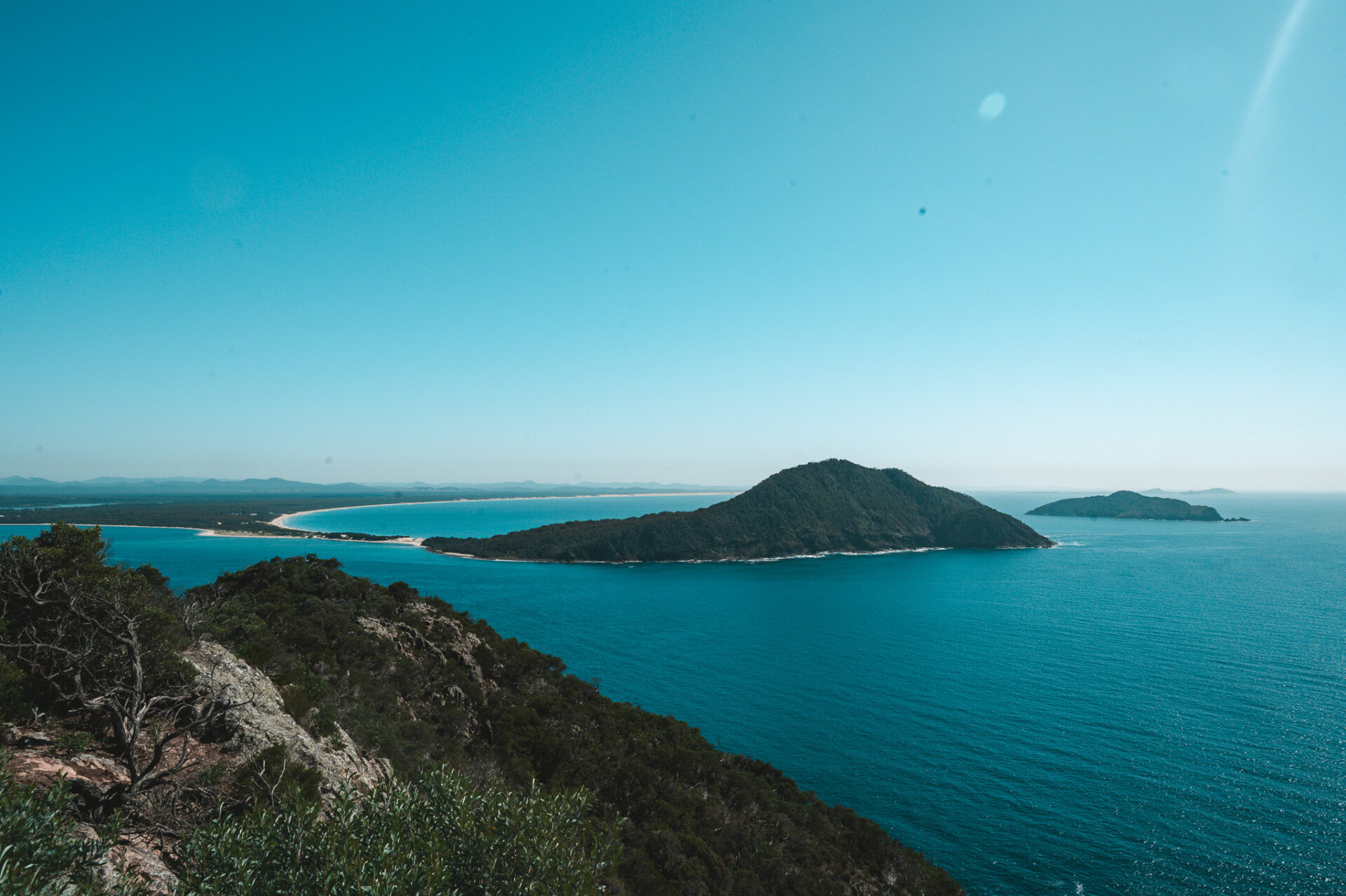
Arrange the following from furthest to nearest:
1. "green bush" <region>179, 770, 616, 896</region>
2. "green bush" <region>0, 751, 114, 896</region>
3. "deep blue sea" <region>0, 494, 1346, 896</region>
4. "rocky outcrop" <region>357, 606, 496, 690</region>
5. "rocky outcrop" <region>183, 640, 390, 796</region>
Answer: "rocky outcrop" <region>357, 606, 496, 690</region>, "deep blue sea" <region>0, 494, 1346, 896</region>, "rocky outcrop" <region>183, 640, 390, 796</region>, "green bush" <region>179, 770, 616, 896</region>, "green bush" <region>0, 751, 114, 896</region>

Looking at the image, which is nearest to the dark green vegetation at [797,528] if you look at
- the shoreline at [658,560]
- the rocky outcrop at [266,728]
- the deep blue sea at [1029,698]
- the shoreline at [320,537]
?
the shoreline at [658,560]

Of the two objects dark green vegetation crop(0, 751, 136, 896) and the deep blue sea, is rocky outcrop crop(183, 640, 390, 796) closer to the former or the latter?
dark green vegetation crop(0, 751, 136, 896)

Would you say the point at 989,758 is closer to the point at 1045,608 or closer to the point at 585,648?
the point at 585,648

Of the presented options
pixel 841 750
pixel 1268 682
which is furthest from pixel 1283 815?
pixel 1268 682

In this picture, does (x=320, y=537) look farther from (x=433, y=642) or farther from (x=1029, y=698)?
(x=1029, y=698)

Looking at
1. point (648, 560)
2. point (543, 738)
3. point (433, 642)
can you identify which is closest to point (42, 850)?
point (543, 738)

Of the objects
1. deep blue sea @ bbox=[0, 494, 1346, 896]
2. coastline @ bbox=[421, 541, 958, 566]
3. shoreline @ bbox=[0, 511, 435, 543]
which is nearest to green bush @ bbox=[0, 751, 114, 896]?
deep blue sea @ bbox=[0, 494, 1346, 896]

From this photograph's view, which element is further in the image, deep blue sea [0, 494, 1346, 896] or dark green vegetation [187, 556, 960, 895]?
deep blue sea [0, 494, 1346, 896]

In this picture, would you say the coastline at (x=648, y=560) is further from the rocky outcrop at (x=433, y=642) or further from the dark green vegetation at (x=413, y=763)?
the rocky outcrop at (x=433, y=642)
